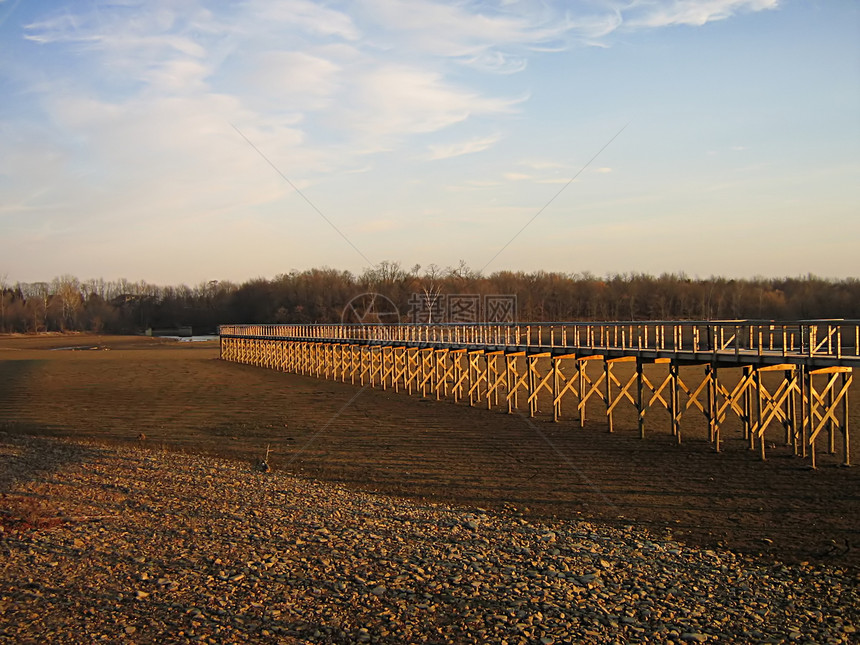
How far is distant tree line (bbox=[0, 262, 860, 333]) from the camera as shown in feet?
220

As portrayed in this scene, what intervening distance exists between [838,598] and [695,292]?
6656cm

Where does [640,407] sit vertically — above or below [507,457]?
above

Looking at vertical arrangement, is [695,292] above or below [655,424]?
above

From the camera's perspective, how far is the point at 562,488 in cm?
1300

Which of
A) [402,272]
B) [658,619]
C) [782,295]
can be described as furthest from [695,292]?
[658,619]

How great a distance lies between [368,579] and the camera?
8.35 meters

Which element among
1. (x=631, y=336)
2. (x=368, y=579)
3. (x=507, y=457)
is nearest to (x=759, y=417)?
(x=631, y=336)

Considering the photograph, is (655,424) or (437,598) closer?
(437,598)

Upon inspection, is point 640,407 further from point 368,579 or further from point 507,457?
point 368,579

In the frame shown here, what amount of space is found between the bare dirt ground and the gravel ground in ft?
4.08

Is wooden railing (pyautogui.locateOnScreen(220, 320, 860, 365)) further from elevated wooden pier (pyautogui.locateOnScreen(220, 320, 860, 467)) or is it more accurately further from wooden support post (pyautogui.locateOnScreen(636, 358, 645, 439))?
wooden support post (pyautogui.locateOnScreen(636, 358, 645, 439))

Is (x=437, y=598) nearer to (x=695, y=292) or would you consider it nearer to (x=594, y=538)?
(x=594, y=538)

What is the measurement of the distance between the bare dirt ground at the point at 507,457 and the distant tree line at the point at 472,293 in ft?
95.9

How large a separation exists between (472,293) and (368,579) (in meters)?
62.8
